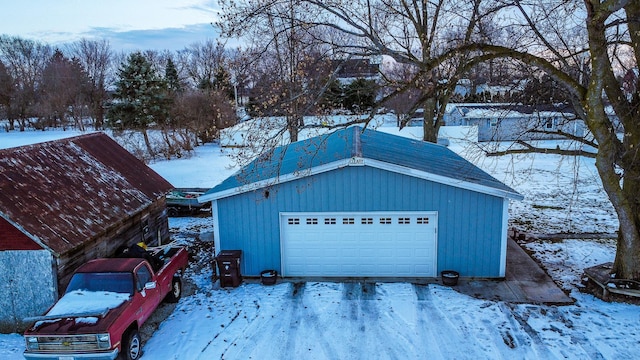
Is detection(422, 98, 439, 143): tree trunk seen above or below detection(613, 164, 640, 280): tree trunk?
above

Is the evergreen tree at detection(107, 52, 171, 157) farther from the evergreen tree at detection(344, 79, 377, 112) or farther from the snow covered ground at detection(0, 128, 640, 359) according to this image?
the snow covered ground at detection(0, 128, 640, 359)

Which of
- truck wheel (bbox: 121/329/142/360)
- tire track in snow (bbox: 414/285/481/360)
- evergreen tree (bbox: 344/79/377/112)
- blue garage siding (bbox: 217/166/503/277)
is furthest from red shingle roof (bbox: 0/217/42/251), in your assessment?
tire track in snow (bbox: 414/285/481/360)

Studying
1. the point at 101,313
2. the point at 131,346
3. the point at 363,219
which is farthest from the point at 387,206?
the point at 101,313

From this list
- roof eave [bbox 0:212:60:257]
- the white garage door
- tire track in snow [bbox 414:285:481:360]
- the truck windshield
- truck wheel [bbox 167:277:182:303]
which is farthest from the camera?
the white garage door

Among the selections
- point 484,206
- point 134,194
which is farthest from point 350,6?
point 134,194

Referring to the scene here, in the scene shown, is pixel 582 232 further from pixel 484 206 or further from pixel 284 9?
pixel 284 9

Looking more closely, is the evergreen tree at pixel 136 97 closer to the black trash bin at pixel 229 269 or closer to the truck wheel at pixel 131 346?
the black trash bin at pixel 229 269

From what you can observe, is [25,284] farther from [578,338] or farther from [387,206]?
[578,338]
